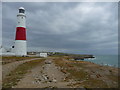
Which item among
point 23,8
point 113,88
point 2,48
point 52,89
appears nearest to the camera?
point 52,89

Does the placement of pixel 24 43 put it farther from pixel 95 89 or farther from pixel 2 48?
pixel 95 89

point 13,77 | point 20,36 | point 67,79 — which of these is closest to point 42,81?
point 67,79

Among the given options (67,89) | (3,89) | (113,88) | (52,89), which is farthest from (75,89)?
(3,89)

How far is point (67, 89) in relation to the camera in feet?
27.3

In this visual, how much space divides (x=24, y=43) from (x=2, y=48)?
44.9ft

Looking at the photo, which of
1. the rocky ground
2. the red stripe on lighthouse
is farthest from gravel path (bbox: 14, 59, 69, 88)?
the red stripe on lighthouse

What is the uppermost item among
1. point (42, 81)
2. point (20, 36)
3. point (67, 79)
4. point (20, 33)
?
point (20, 33)

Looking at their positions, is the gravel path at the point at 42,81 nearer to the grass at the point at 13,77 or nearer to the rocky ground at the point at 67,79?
the rocky ground at the point at 67,79

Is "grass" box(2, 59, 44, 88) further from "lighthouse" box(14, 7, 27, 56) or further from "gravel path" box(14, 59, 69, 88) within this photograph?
"lighthouse" box(14, 7, 27, 56)

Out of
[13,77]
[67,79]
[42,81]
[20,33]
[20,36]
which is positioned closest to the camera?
[42,81]

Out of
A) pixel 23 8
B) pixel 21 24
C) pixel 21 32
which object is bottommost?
pixel 21 32

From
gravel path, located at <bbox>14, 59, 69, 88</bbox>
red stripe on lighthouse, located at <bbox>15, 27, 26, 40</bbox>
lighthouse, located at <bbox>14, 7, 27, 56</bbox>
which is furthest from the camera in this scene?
lighthouse, located at <bbox>14, 7, 27, 56</bbox>

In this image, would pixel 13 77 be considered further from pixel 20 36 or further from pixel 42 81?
pixel 20 36

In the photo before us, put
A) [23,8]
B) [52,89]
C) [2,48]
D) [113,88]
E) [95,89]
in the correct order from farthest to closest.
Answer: [2,48], [23,8], [113,88], [95,89], [52,89]
